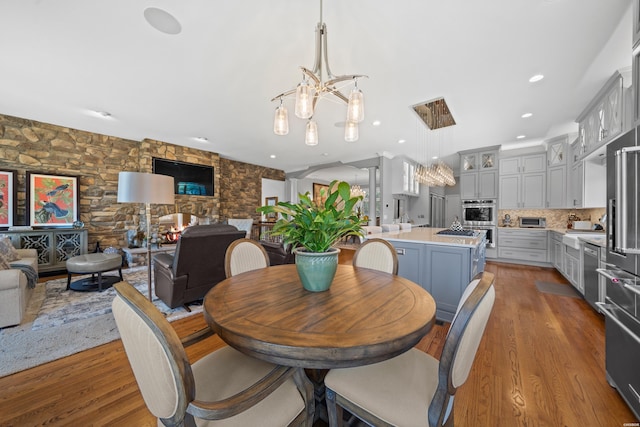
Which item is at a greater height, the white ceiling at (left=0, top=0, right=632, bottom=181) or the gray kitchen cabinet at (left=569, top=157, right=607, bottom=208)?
the white ceiling at (left=0, top=0, right=632, bottom=181)

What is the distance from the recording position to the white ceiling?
71.1 inches

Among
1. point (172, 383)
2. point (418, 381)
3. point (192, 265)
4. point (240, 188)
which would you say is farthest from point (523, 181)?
point (240, 188)

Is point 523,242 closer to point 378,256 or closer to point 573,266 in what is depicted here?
point 573,266

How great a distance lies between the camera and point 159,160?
517cm

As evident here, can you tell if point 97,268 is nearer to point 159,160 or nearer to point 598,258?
point 159,160

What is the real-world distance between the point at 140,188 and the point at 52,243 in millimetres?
2768

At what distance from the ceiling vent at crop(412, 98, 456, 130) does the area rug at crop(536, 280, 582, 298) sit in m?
2.88

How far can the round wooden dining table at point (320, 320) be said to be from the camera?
28.6 inches

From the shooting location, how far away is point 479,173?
5.67m

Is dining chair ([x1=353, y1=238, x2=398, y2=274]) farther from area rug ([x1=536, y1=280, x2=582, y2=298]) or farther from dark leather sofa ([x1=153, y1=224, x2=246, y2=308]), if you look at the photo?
area rug ([x1=536, y1=280, x2=582, y2=298])

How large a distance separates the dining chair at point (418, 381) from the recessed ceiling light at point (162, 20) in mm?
2690

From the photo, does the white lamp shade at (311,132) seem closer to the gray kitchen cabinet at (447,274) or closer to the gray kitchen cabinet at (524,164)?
the gray kitchen cabinet at (447,274)

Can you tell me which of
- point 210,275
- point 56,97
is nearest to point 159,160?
point 56,97

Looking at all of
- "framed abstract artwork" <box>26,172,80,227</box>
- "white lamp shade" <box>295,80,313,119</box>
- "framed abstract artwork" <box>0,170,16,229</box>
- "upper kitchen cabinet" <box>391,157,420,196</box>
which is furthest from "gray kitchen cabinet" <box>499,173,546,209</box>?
"framed abstract artwork" <box>0,170,16,229</box>
